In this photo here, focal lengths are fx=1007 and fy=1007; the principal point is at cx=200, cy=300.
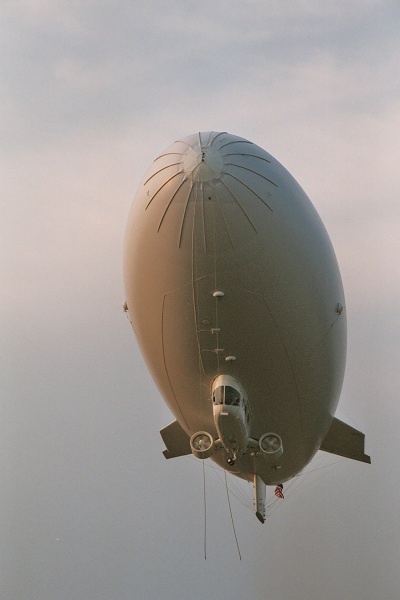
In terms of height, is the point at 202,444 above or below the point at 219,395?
below

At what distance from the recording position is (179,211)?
21031 millimetres

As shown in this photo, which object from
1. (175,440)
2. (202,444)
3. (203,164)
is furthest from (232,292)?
(175,440)

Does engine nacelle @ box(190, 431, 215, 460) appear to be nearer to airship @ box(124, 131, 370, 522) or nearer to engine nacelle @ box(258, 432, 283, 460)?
airship @ box(124, 131, 370, 522)

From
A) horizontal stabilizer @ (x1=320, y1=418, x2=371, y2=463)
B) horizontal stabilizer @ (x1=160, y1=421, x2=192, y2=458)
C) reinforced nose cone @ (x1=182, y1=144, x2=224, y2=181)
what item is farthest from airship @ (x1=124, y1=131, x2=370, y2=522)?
horizontal stabilizer @ (x1=160, y1=421, x2=192, y2=458)

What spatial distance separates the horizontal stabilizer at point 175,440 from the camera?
2991 centimetres

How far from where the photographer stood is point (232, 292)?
69.5ft

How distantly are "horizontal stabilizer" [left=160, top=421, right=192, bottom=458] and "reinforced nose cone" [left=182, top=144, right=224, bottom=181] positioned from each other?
10736 millimetres

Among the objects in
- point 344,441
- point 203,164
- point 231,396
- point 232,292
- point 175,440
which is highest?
point 203,164

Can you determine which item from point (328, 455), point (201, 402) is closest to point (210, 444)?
point (201, 402)

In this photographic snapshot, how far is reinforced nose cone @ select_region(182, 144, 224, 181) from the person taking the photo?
2092 centimetres

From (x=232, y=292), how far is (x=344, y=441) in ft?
31.2

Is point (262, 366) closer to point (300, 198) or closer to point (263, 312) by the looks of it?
point (263, 312)

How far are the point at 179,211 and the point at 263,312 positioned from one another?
2.78 metres

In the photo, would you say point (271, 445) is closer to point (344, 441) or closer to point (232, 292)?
point (232, 292)
